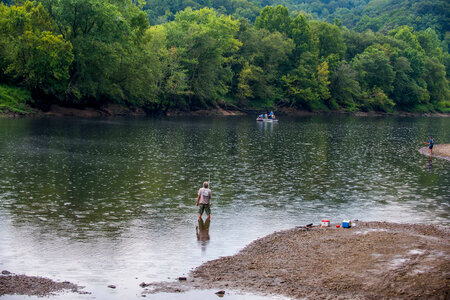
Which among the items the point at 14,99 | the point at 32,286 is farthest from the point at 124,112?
the point at 32,286

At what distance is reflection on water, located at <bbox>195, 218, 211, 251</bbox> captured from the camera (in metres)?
Answer: 22.2

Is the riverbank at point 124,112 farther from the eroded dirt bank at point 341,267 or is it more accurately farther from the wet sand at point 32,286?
the eroded dirt bank at point 341,267

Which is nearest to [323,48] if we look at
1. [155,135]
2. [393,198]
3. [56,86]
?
[56,86]

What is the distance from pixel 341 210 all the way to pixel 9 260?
17196 millimetres

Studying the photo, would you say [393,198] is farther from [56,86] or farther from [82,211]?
[56,86]

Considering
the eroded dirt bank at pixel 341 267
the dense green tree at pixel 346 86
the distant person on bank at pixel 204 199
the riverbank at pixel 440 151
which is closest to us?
the eroded dirt bank at pixel 341 267

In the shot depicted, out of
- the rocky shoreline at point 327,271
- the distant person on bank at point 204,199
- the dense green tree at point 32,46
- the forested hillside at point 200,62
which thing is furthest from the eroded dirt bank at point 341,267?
the forested hillside at point 200,62

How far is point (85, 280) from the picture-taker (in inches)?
676

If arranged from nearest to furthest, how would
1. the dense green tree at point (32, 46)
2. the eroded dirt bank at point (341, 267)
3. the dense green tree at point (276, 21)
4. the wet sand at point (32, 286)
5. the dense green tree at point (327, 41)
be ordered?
1. the eroded dirt bank at point (341, 267)
2. the wet sand at point (32, 286)
3. the dense green tree at point (32, 46)
4. the dense green tree at point (276, 21)
5. the dense green tree at point (327, 41)

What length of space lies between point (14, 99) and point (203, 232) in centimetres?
6842

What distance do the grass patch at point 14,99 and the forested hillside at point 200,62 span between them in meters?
0.17

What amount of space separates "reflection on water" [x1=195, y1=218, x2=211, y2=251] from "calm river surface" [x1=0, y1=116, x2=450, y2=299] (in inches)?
5.6

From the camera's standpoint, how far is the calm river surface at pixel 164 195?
19781mm

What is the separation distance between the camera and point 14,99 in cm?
8375
